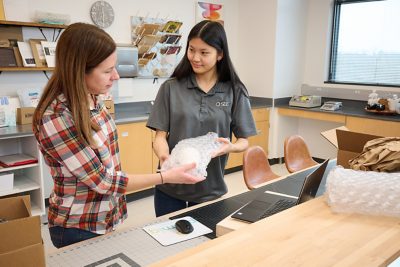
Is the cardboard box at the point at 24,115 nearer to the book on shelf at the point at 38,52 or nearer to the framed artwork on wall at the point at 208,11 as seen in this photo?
the book on shelf at the point at 38,52

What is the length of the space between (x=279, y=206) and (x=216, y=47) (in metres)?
0.76

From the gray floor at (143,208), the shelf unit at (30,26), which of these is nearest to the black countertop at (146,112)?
the shelf unit at (30,26)

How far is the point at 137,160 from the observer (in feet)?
12.2

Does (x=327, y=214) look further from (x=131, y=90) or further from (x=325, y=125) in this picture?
(x=325, y=125)

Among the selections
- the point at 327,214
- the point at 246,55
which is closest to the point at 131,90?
the point at 246,55

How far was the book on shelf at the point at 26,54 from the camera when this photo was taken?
3197 mm

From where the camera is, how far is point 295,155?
120 inches

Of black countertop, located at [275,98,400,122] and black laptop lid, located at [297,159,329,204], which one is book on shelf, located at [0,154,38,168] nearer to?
black laptop lid, located at [297,159,329,204]

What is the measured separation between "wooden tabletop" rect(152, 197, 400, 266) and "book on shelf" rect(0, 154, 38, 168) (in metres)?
2.52

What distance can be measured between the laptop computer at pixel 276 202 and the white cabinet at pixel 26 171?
217 cm

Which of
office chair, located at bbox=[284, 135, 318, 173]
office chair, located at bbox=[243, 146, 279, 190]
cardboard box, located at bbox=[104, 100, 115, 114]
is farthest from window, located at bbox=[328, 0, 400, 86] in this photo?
cardboard box, located at bbox=[104, 100, 115, 114]

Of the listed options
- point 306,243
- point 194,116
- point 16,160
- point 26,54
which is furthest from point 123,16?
point 306,243

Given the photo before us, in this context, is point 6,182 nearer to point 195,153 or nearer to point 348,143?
point 195,153

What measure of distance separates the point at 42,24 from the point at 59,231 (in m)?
2.45
